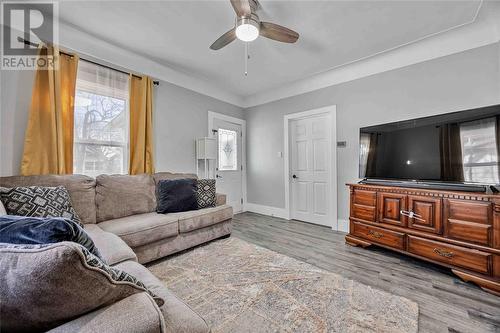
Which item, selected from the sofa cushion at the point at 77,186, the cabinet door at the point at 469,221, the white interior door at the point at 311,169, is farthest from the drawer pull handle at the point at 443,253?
the sofa cushion at the point at 77,186

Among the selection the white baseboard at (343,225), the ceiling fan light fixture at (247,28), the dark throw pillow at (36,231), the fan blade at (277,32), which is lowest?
the white baseboard at (343,225)

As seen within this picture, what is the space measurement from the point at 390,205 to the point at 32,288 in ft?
9.72

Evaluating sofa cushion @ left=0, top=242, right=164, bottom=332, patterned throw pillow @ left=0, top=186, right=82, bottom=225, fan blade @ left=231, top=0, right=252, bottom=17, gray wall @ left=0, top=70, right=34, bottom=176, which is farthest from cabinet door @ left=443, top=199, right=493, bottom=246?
gray wall @ left=0, top=70, right=34, bottom=176

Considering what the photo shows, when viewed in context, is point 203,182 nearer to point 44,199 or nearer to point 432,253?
point 44,199

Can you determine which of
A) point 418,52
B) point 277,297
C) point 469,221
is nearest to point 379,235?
point 469,221

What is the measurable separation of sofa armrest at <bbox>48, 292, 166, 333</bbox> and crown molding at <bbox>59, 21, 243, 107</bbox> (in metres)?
3.06

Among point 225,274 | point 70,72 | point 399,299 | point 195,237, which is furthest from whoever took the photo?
point 195,237

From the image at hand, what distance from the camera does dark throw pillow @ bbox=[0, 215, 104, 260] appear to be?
68 centimetres

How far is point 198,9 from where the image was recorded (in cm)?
210

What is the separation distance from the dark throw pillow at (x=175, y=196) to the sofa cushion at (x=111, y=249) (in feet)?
2.79

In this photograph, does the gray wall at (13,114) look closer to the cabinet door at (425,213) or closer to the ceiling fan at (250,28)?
the ceiling fan at (250,28)

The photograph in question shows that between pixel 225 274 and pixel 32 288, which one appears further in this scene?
pixel 225 274

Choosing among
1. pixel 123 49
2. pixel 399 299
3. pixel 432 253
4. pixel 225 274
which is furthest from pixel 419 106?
pixel 123 49

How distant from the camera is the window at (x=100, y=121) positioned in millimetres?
2564
